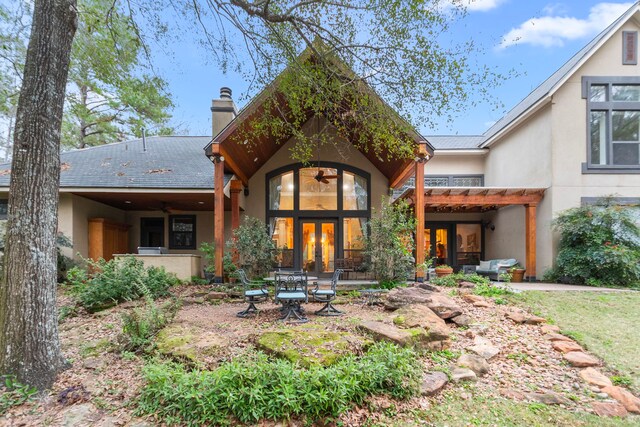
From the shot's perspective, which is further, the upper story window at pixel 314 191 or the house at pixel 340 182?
the upper story window at pixel 314 191

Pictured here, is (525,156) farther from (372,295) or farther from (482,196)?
(372,295)

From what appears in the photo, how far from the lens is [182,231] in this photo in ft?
40.1

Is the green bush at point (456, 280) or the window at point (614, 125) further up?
the window at point (614, 125)

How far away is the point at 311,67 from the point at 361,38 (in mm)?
1117

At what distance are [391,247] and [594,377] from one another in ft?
14.4

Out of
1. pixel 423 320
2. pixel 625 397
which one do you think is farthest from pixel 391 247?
pixel 625 397

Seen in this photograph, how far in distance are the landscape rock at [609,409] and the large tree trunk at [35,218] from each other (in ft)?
19.3

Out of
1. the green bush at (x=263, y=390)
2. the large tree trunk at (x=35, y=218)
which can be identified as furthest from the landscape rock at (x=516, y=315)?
the large tree trunk at (x=35, y=218)

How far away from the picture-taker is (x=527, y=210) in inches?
404

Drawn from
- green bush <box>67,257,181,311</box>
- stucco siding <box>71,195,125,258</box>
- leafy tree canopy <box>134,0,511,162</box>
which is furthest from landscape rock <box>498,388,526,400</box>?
stucco siding <box>71,195,125,258</box>

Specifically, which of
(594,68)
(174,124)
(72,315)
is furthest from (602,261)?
(174,124)

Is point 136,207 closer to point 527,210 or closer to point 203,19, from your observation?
point 203,19

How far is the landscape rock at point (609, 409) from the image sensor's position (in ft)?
11.0

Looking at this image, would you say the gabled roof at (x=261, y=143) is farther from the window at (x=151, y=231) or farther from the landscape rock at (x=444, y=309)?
the window at (x=151, y=231)
